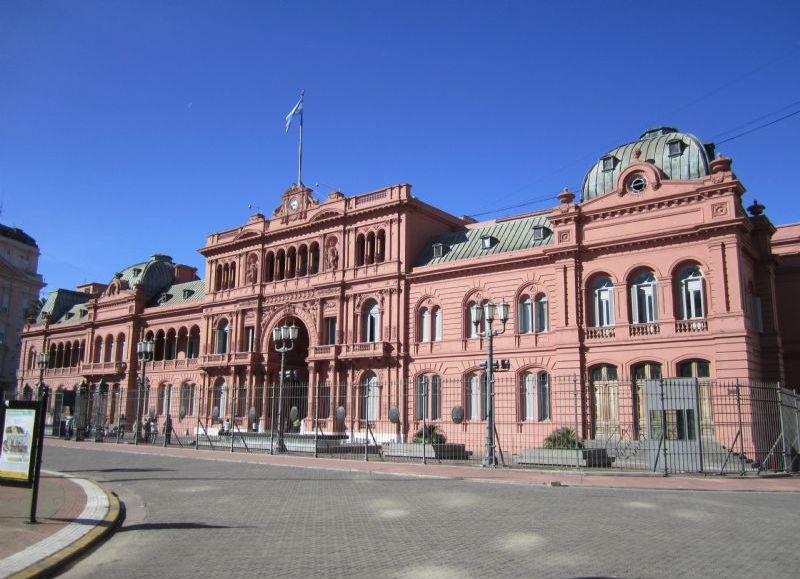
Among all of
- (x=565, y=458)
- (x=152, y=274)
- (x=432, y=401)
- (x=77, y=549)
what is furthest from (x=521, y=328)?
(x=152, y=274)

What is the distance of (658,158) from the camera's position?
3366cm

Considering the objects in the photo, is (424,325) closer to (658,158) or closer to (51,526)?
(658,158)

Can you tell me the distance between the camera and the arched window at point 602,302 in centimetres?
3365

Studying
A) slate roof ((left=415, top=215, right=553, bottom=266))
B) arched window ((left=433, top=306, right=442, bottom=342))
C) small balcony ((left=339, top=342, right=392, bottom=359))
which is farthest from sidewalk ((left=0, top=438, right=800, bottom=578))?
slate roof ((left=415, top=215, right=553, bottom=266))

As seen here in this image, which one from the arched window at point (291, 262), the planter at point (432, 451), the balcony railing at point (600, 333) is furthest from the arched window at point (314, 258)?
the balcony railing at point (600, 333)

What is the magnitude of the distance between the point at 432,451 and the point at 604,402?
9.23 m

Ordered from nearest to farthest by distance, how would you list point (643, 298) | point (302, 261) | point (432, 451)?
point (432, 451), point (643, 298), point (302, 261)

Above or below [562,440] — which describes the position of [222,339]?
above

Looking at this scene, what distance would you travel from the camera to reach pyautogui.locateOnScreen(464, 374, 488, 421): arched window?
37.0 metres

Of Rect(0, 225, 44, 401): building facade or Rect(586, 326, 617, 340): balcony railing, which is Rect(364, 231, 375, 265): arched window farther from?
Rect(0, 225, 44, 401): building facade

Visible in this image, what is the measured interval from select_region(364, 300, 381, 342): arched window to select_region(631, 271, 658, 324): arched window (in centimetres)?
1595

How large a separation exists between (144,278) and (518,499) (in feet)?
180

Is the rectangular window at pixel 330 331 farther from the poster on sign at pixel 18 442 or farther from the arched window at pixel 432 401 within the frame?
the poster on sign at pixel 18 442

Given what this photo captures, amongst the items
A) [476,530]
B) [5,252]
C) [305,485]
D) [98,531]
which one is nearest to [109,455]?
[305,485]
